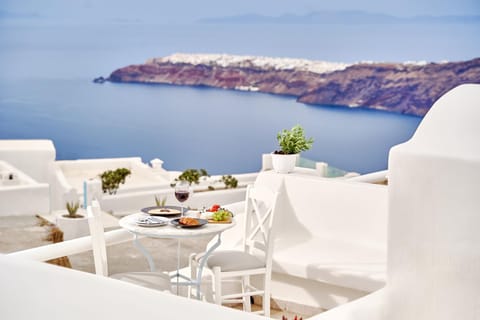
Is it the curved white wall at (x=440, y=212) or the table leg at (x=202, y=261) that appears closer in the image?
the curved white wall at (x=440, y=212)

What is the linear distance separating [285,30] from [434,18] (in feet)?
22.2

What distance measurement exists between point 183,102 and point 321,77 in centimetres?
681

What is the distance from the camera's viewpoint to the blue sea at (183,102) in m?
29.0

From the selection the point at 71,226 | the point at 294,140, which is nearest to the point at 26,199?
the point at 71,226

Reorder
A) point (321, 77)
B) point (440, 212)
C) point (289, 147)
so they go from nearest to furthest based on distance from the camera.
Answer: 1. point (440, 212)
2. point (289, 147)
3. point (321, 77)

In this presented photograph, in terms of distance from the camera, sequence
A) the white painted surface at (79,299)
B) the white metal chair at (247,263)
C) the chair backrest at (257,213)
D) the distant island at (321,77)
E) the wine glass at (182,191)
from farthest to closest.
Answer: the distant island at (321,77)
the chair backrest at (257,213)
the white metal chair at (247,263)
the wine glass at (182,191)
the white painted surface at (79,299)

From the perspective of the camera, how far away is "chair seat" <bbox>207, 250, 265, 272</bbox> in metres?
3.78

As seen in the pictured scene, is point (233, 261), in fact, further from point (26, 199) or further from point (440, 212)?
point (26, 199)

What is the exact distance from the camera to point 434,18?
91.8ft

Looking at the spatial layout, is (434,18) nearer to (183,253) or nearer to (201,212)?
(183,253)

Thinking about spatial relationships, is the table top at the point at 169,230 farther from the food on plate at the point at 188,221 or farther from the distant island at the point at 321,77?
the distant island at the point at 321,77

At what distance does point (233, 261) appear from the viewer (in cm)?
382

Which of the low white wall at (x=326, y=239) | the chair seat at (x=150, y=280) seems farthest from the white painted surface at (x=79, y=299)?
the low white wall at (x=326, y=239)

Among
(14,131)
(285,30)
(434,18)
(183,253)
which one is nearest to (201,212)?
(183,253)
